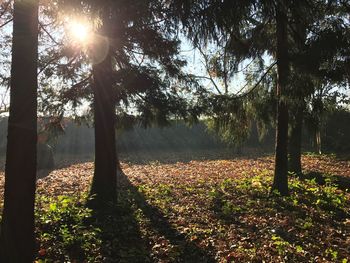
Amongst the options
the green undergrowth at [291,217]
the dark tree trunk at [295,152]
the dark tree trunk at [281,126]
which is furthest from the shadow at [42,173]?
the dark tree trunk at [295,152]

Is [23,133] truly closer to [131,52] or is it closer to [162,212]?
[162,212]

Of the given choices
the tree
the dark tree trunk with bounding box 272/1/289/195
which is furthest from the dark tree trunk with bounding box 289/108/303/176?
the tree

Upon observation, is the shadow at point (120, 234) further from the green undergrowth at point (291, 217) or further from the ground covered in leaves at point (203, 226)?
the green undergrowth at point (291, 217)

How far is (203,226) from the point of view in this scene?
6.77 metres

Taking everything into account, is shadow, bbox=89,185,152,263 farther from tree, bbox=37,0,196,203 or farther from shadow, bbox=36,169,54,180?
shadow, bbox=36,169,54,180

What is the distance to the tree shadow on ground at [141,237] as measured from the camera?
5422 mm

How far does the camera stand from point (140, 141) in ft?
92.7

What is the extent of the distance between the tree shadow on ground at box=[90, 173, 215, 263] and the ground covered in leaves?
14 mm

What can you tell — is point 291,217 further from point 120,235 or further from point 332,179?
point 332,179

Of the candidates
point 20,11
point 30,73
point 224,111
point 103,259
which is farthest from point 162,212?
point 20,11

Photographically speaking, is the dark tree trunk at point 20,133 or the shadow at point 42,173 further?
the shadow at point 42,173

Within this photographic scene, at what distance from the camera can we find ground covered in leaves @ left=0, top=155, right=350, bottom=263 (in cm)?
541

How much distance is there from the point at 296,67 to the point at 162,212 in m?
4.12

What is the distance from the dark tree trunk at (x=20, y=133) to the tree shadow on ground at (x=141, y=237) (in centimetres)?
135
